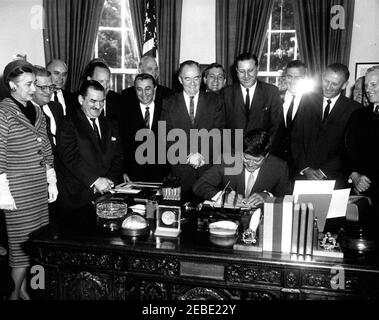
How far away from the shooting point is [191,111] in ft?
13.3

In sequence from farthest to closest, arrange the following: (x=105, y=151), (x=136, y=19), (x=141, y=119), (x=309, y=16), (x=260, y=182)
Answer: (x=136, y=19) < (x=309, y=16) < (x=141, y=119) < (x=105, y=151) < (x=260, y=182)

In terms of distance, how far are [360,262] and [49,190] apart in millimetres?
2354

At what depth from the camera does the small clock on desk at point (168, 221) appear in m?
2.49

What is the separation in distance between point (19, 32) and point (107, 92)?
308 cm

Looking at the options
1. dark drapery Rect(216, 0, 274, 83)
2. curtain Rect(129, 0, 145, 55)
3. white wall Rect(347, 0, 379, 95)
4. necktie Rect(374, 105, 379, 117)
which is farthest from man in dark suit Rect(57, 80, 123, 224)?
white wall Rect(347, 0, 379, 95)

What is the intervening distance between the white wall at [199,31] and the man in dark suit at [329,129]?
9.53 ft

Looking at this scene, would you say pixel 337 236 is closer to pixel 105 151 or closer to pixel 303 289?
pixel 303 289

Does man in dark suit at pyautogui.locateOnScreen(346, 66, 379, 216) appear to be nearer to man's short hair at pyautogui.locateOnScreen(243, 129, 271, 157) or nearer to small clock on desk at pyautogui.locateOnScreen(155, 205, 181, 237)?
man's short hair at pyautogui.locateOnScreen(243, 129, 271, 157)

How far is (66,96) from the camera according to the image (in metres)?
4.67

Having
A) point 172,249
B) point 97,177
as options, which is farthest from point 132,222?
point 97,177

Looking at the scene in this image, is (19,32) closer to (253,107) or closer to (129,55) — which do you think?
(129,55)

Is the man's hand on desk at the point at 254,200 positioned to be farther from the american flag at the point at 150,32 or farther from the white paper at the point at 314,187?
the american flag at the point at 150,32

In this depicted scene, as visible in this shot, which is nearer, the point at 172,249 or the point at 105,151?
the point at 172,249

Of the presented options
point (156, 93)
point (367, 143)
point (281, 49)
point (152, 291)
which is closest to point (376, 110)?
point (367, 143)
